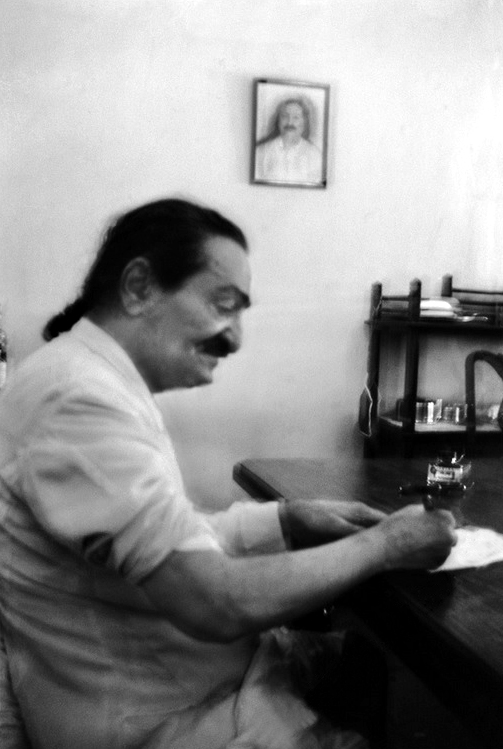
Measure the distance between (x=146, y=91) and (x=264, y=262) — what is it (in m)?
0.74

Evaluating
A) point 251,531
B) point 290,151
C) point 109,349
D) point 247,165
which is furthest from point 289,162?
point 109,349

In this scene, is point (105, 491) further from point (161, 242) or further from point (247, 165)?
point (247, 165)

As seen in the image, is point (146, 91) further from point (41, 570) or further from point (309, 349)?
point (41, 570)

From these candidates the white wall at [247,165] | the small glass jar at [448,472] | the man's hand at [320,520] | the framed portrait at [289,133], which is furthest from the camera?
the framed portrait at [289,133]

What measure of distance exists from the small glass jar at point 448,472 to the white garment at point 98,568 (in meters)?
0.65

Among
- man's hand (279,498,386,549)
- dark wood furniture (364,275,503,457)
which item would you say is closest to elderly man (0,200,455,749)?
man's hand (279,498,386,549)

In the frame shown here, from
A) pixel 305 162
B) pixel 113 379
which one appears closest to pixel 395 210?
pixel 305 162

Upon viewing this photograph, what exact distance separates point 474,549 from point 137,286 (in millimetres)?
616

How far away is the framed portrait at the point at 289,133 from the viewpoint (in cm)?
275

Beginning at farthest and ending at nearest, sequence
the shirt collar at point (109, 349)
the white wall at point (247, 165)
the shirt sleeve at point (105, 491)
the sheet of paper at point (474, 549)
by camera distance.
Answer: the white wall at point (247, 165) < the sheet of paper at point (474, 549) < the shirt collar at point (109, 349) < the shirt sleeve at point (105, 491)

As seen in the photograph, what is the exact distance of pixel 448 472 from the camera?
1.47 m

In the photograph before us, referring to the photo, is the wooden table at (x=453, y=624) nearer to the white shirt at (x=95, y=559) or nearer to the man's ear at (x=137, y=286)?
the white shirt at (x=95, y=559)

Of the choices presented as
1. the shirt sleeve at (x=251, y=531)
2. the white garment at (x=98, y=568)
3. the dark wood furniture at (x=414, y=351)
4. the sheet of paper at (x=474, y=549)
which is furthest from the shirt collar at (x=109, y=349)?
the dark wood furniture at (x=414, y=351)

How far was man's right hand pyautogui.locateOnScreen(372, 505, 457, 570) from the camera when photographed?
0.92 m
